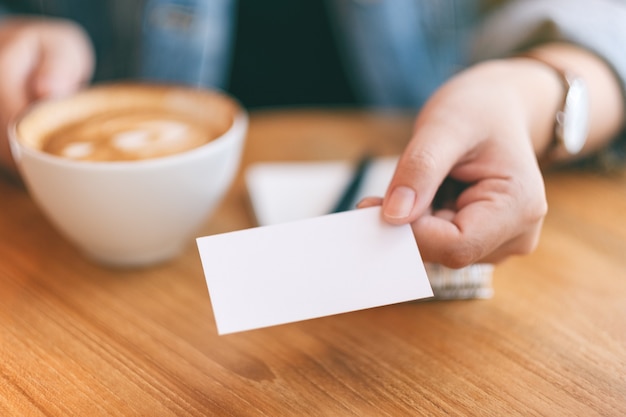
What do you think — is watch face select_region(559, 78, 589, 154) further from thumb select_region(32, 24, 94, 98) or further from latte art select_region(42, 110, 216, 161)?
thumb select_region(32, 24, 94, 98)

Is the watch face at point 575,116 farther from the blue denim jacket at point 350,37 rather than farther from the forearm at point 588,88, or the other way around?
the blue denim jacket at point 350,37

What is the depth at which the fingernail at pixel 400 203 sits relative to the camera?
0.36m

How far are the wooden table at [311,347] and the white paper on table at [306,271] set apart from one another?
0.20 feet

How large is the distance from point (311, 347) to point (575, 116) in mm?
359

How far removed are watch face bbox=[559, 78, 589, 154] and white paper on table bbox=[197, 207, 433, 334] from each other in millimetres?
275

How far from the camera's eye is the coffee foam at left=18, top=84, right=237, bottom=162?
1.55ft

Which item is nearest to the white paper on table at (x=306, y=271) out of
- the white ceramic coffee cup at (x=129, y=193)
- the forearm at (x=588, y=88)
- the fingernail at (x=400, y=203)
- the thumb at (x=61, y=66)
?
the fingernail at (x=400, y=203)

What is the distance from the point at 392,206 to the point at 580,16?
1.42 feet

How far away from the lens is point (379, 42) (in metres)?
0.94

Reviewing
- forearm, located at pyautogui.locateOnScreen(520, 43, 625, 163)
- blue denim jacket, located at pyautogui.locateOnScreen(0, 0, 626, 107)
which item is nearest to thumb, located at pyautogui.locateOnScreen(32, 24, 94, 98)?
blue denim jacket, located at pyautogui.locateOnScreen(0, 0, 626, 107)

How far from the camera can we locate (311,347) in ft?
1.33

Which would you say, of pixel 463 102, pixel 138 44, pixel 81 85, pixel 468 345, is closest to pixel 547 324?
pixel 468 345

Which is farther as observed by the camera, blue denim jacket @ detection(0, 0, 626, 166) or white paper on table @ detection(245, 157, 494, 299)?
blue denim jacket @ detection(0, 0, 626, 166)

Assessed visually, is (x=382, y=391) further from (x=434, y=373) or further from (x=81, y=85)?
(x=81, y=85)
